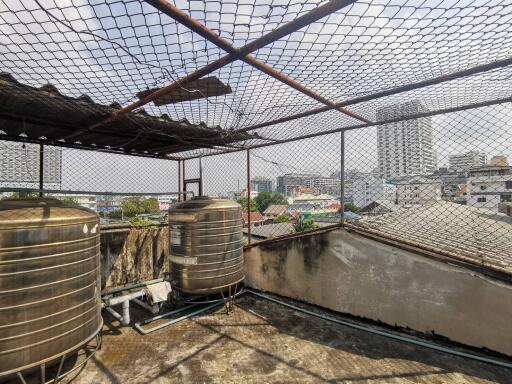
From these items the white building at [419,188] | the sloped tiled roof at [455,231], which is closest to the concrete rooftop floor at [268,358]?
the sloped tiled roof at [455,231]

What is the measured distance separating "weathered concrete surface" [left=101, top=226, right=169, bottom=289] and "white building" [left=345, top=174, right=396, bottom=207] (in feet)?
13.2

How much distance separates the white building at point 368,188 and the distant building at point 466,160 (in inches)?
38.1

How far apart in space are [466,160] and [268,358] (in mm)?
→ 3783

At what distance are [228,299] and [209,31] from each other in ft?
14.0

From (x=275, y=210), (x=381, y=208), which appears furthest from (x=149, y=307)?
(x=275, y=210)

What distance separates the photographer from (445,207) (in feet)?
21.5

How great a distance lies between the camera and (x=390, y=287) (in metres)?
3.94

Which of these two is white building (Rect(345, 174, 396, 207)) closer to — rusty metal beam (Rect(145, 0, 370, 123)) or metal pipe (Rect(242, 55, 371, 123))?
metal pipe (Rect(242, 55, 371, 123))

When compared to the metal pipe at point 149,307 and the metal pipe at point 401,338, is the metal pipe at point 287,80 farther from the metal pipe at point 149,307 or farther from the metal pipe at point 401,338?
the metal pipe at point 149,307

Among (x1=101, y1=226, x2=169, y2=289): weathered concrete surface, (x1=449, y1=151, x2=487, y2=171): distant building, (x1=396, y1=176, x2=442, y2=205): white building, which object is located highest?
(x1=449, y1=151, x2=487, y2=171): distant building

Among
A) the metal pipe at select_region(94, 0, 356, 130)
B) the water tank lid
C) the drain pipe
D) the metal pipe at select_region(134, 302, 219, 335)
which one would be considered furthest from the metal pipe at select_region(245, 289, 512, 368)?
A: the metal pipe at select_region(94, 0, 356, 130)

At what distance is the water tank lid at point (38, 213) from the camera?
2.57 meters

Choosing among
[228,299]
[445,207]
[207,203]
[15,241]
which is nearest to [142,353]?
[228,299]

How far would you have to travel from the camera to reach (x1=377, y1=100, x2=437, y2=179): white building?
152 inches
